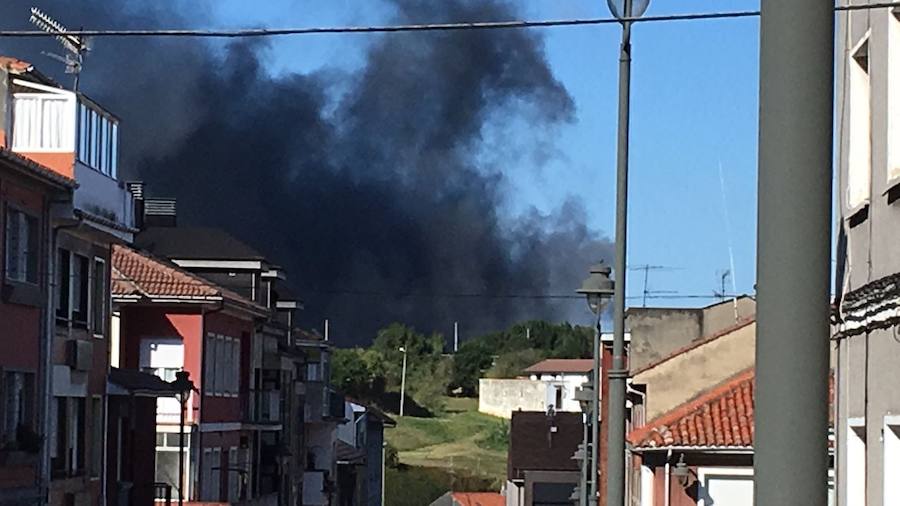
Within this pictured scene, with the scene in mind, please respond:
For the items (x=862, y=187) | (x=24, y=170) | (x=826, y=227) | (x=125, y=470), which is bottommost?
(x=125, y=470)

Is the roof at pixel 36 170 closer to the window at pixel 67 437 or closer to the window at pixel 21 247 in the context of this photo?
the window at pixel 21 247

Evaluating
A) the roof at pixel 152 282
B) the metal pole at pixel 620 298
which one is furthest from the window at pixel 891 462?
the roof at pixel 152 282

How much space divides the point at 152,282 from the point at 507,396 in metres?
89.5

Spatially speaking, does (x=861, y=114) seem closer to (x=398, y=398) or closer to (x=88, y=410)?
(x=88, y=410)

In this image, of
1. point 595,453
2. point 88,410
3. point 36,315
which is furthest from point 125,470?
point 595,453

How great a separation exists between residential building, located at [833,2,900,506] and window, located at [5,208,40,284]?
2020 cm

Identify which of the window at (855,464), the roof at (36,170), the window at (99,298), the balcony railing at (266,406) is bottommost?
the balcony railing at (266,406)

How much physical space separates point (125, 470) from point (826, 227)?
38.7m

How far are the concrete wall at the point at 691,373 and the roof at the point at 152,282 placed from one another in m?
15.8

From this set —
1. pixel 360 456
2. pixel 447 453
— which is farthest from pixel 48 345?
pixel 447 453

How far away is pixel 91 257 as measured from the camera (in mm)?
35906

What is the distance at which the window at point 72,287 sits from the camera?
33625 millimetres

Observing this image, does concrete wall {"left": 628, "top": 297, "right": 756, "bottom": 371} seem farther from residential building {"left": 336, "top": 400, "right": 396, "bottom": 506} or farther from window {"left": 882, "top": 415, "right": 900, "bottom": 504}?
Result: residential building {"left": 336, "top": 400, "right": 396, "bottom": 506}

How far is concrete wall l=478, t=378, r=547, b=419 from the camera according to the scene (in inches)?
5079
